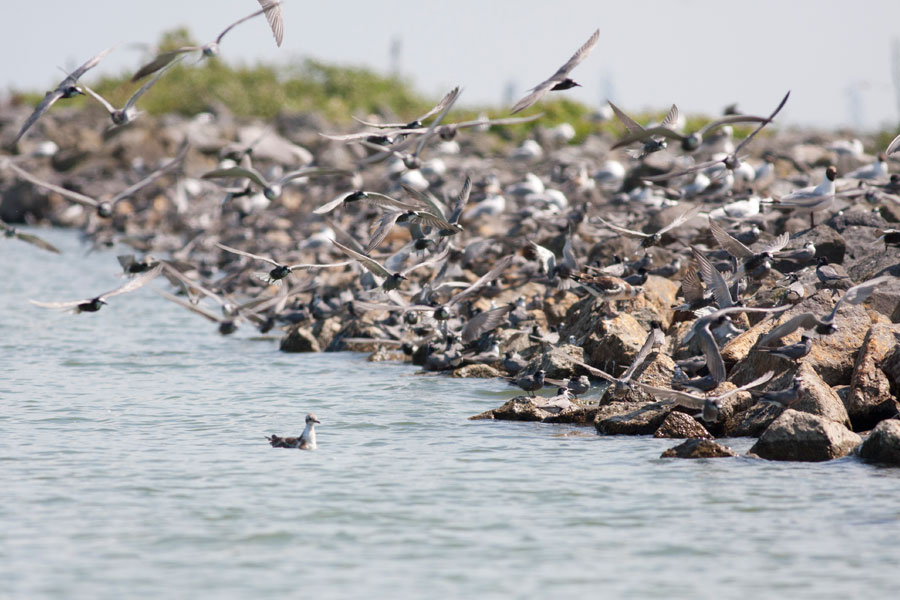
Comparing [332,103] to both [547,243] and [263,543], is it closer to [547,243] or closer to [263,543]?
[547,243]

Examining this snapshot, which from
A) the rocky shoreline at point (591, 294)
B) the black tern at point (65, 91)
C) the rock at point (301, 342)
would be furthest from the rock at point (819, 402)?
the rock at point (301, 342)

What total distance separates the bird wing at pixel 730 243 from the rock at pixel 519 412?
3021 millimetres

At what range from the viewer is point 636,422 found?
12.6 metres

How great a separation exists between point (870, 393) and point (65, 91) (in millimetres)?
9800

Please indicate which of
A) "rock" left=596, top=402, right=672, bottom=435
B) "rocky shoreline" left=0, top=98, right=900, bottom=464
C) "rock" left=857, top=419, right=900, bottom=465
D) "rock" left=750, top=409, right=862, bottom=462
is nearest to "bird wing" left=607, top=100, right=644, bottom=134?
"rocky shoreline" left=0, top=98, right=900, bottom=464

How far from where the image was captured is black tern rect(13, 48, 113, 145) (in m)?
12.6

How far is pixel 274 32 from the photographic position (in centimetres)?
1312

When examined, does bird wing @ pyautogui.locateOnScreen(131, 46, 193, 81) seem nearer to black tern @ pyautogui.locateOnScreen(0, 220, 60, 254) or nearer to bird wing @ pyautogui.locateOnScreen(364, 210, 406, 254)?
bird wing @ pyautogui.locateOnScreen(364, 210, 406, 254)

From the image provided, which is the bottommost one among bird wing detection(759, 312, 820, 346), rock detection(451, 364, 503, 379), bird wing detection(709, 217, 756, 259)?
rock detection(451, 364, 503, 379)

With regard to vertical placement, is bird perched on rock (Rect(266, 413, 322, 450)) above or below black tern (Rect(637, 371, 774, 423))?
below

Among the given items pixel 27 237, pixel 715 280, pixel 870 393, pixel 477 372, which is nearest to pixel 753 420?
pixel 870 393

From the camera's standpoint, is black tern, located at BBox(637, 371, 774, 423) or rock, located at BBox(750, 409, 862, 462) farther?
black tern, located at BBox(637, 371, 774, 423)

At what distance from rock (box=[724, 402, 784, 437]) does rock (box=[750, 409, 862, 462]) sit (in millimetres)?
906

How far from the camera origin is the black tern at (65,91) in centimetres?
1255
